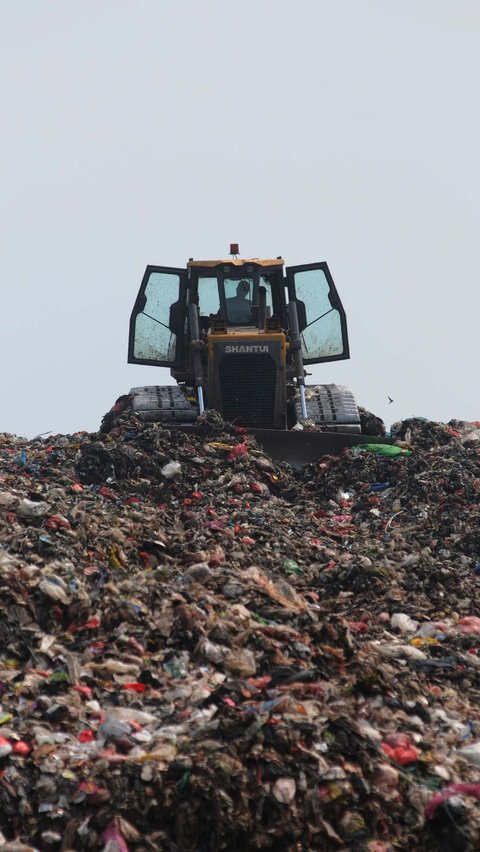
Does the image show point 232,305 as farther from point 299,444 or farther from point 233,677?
point 233,677

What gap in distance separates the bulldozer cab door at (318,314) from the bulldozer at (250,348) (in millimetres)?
10

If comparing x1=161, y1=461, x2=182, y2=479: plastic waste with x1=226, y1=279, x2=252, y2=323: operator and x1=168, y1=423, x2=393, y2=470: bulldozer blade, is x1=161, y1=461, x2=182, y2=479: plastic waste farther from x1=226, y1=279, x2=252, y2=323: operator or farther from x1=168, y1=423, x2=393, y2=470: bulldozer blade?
x1=226, y1=279, x2=252, y2=323: operator

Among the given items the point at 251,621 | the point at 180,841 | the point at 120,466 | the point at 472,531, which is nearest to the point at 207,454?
the point at 120,466

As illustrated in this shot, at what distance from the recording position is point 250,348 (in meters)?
12.7

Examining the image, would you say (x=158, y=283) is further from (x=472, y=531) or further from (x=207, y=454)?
(x=472, y=531)

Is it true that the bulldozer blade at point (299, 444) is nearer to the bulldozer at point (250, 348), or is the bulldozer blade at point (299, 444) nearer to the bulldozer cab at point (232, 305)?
the bulldozer at point (250, 348)

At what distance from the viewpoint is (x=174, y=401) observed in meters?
13.1

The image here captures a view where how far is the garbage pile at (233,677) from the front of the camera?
16.2 feet

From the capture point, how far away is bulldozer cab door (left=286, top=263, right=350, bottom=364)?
533 inches

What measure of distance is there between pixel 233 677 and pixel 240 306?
7.63 meters

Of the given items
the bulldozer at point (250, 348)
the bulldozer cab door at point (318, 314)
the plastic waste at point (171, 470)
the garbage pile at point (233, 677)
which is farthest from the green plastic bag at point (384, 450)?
the plastic waste at point (171, 470)

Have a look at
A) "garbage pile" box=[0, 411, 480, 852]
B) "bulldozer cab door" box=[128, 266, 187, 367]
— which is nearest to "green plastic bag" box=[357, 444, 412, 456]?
"garbage pile" box=[0, 411, 480, 852]

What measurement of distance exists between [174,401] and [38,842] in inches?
331

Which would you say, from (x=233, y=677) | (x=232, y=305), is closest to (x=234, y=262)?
(x=232, y=305)
